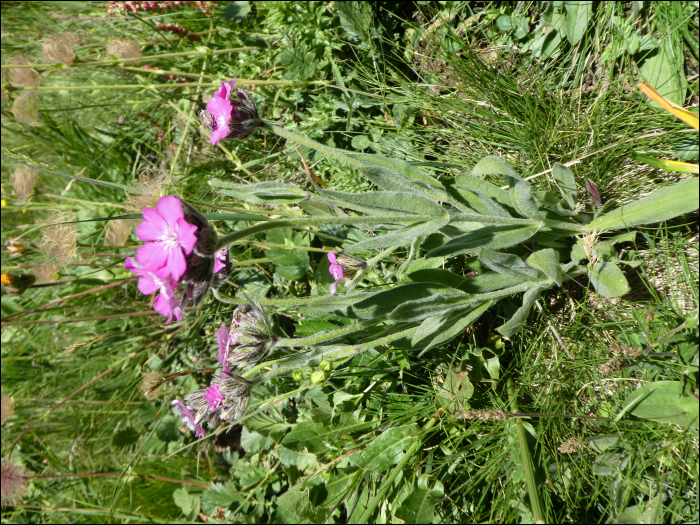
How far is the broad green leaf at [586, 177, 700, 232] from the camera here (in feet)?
5.29

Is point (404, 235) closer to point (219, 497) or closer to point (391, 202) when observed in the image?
point (391, 202)

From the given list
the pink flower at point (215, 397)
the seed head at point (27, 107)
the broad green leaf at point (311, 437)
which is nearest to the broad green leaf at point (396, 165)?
the pink flower at point (215, 397)

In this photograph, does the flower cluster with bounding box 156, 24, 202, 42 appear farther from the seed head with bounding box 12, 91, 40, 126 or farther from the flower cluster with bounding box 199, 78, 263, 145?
the flower cluster with bounding box 199, 78, 263, 145

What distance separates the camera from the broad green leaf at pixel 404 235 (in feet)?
5.49

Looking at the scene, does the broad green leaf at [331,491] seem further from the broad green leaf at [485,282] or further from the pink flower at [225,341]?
the broad green leaf at [485,282]

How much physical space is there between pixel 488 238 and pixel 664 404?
2.65 ft

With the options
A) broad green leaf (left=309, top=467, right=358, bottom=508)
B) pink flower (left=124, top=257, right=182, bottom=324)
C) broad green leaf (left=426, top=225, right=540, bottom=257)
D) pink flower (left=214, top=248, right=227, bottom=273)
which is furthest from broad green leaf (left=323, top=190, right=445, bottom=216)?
broad green leaf (left=309, top=467, right=358, bottom=508)

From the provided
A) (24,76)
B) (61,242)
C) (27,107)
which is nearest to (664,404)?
(61,242)

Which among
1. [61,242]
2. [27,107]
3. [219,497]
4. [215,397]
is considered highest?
[27,107]

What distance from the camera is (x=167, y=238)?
1.40 m

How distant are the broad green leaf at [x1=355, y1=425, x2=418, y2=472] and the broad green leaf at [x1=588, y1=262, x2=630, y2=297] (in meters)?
0.93

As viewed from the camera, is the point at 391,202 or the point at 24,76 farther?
the point at 24,76

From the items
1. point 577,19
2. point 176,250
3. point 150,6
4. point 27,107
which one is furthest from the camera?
point 150,6

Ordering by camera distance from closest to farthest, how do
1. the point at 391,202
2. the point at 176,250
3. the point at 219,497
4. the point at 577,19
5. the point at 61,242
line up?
the point at 176,250, the point at 391,202, the point at 577,19, the point at 61,242, the point at 219,497
